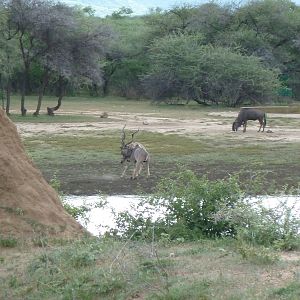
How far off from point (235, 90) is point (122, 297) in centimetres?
4594

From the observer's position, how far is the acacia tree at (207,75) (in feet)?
172

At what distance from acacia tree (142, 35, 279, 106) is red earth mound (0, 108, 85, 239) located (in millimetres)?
42157

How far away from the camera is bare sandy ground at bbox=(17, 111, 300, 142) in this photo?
103 ft

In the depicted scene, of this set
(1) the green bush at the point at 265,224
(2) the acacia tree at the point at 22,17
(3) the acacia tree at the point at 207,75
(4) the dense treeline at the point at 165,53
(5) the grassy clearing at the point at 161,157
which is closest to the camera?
(1) the green bush at the point at 265,224

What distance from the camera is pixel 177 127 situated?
114ft

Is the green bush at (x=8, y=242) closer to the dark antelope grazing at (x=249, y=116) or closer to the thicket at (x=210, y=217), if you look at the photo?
the thicket at (x=210, y=217)

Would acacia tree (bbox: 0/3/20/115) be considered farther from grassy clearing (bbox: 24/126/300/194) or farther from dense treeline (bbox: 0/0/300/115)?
grassy clearing (bbox: 24/126/300/194)

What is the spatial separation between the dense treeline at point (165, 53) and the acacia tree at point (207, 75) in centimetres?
7

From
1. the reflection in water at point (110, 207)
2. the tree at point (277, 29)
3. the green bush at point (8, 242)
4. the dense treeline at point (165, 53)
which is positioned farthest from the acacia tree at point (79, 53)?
the green bush at point (8, 242)

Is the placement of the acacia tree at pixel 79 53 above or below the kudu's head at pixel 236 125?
above

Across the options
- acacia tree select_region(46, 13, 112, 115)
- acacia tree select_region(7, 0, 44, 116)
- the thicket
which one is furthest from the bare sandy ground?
the thicket

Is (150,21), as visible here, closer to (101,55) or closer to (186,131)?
(101,55)

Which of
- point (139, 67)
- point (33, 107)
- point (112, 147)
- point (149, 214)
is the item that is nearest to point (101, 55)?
point (33, 107)

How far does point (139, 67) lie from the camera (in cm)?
6669
